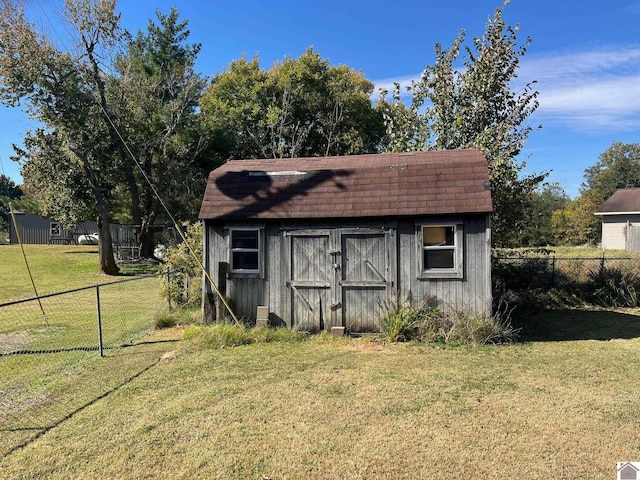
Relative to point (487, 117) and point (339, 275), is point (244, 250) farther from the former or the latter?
point (487, 117)

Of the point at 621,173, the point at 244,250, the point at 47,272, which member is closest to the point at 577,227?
the point at 621,173

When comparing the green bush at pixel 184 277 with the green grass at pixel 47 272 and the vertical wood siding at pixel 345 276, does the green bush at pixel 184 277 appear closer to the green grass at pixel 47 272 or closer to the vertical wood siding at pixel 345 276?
the vertical wood siding at pixel 345 276

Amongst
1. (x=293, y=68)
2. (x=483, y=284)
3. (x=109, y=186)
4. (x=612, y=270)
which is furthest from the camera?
(x=293, y=68)

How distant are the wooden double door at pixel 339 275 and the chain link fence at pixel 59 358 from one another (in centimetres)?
319

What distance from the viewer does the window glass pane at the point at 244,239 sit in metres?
9.73

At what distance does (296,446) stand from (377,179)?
6406 millimetres

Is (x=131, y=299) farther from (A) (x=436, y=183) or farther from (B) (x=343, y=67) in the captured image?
(B) (x=343, y=67)

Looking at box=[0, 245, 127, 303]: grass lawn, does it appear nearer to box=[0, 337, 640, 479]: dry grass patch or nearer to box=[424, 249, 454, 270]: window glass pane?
box=[0, 337, 640, 479]: dry grass patch

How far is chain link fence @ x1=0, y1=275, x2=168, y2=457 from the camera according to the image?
5.33m

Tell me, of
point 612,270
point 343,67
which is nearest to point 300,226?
point 612,270

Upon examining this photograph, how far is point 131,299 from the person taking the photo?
1441 centimetres

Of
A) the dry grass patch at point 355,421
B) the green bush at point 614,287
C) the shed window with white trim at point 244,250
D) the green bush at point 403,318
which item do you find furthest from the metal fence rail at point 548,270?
the shed window with white trim at point 244,250

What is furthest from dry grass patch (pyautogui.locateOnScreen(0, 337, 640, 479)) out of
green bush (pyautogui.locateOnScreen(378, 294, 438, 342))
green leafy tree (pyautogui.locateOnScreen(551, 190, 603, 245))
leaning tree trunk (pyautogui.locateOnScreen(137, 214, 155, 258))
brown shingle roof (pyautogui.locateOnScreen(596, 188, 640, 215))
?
green leafy tree (pyautogui.locateOnScreen(551, 190, 603, 245))

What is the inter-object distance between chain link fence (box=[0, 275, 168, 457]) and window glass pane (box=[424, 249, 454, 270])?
5438 millimetres
